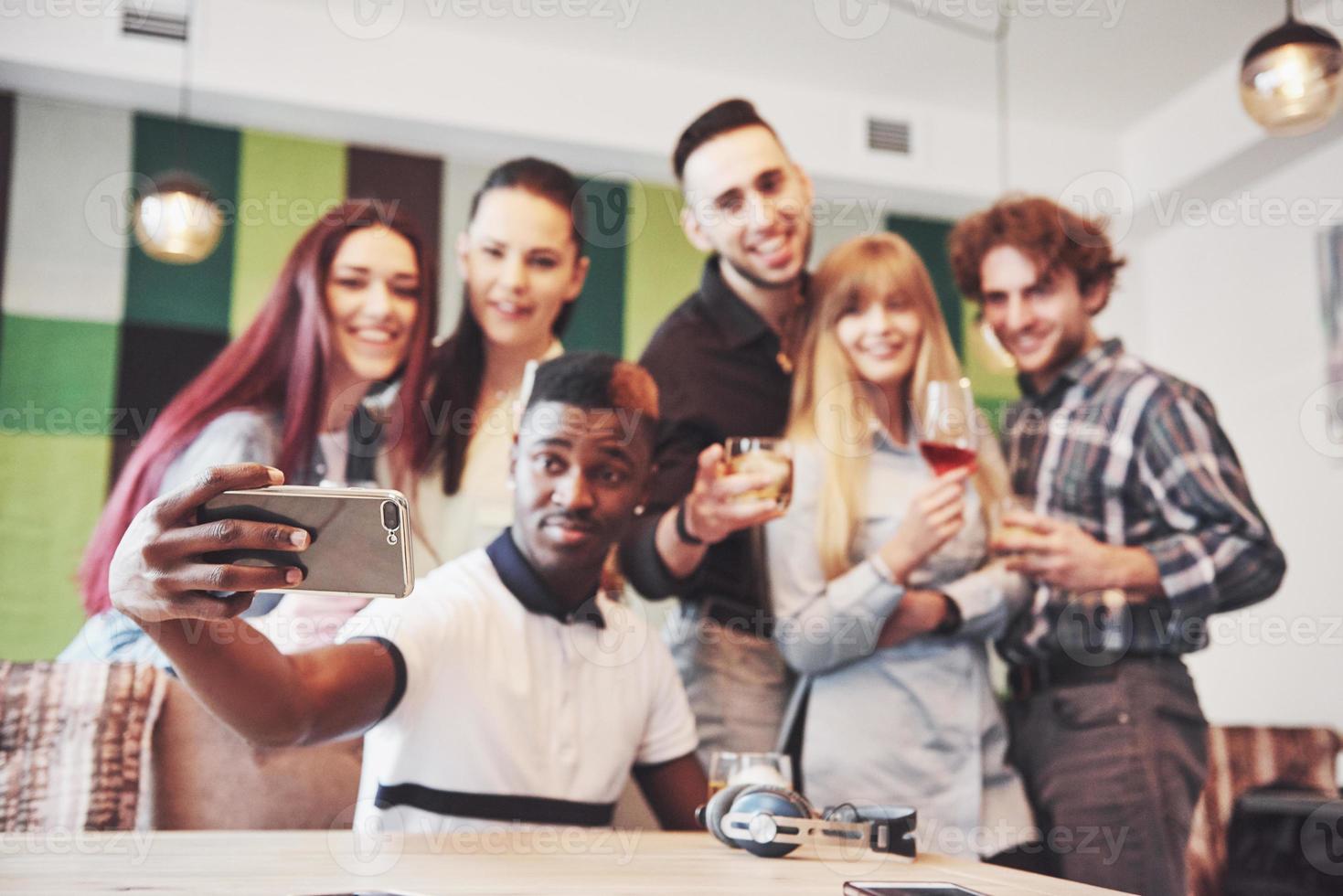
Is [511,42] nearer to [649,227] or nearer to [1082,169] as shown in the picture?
[649,227]

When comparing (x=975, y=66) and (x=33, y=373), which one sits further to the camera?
(x=975, y=66)

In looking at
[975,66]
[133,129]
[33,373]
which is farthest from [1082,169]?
[33,373]

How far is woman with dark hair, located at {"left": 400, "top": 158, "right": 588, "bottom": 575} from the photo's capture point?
8.57 ft

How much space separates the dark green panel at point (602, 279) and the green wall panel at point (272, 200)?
0.65 m

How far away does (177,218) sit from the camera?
8.30ft

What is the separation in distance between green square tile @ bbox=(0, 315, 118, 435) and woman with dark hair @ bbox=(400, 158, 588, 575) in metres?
0.81

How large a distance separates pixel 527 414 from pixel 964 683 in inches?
43.9

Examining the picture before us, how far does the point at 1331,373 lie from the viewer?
327 cm
